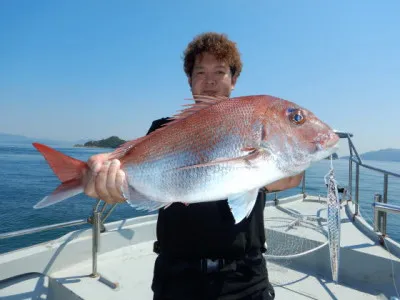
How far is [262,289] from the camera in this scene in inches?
82.3

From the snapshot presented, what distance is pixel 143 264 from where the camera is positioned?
A: 4.69 m

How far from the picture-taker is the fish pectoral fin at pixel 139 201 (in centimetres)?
176

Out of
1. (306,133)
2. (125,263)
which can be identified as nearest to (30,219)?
(125,263)

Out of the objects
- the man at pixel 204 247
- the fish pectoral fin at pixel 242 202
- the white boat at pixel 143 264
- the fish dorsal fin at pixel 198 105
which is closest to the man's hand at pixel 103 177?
the man at pixel 204 247

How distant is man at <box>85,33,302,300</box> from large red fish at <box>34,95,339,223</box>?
0.14m

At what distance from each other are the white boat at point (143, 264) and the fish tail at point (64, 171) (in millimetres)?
1841

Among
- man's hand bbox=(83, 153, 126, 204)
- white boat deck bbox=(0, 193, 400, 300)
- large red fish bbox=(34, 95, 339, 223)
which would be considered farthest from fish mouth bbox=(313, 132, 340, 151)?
white boat deck bbox=(0, 193, 400, 300)

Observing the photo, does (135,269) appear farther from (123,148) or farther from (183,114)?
(183,114)

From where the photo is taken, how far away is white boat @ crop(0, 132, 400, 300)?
148 inches

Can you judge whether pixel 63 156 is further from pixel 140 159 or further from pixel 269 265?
pixel 269 265

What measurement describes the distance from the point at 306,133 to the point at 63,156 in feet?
4.80

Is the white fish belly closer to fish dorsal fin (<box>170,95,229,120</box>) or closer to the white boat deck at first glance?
fish dorsal fin (<box>170,95,229,120</box>)

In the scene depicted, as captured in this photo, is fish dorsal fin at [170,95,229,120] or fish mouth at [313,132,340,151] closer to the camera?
fish mouth at [313,132,340,151]

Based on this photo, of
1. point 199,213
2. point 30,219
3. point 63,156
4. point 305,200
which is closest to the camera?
point 63,156
